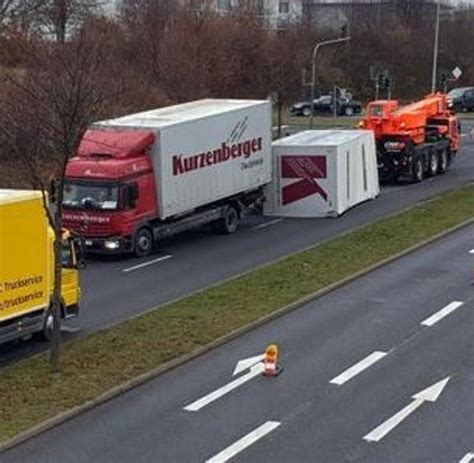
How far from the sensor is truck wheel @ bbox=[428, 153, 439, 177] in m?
46.2

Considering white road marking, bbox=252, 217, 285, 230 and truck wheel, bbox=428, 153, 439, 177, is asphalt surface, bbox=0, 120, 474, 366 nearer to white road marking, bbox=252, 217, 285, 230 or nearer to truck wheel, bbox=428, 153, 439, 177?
white road marking, bbox=252, 217, 285, 230

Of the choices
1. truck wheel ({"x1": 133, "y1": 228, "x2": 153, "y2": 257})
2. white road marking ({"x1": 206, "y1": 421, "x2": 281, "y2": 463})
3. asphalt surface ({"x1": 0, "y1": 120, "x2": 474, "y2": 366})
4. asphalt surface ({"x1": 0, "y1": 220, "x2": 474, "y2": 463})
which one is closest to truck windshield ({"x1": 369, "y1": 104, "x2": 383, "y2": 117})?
asphalt surface ({"x1": 0, "y1": 120, "x2": 474, "y2": 366})

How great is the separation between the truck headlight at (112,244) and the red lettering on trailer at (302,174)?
29.7ft

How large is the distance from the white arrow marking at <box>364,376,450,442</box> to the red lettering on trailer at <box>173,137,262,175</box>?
15.0 metres

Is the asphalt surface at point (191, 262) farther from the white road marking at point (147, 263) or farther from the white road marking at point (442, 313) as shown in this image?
the white road marking at point (442, 313)

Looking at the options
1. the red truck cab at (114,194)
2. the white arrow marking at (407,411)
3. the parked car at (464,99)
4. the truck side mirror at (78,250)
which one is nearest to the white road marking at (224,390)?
the white arrow marking at (407,411)

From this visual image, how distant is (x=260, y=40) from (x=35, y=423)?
4937 cm

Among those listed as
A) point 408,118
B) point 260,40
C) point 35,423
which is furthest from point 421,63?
point 35,423

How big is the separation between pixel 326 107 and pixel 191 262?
53770mm

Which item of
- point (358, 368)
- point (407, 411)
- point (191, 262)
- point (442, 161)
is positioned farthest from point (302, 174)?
point (407, 411)

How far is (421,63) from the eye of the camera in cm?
9312

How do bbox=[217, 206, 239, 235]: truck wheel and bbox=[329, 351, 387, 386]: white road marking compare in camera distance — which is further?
bbox=[217, 206, 239, 235]: truck wheel

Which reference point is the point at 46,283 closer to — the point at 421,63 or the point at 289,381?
the point at 289,381

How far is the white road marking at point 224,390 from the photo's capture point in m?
15.7
